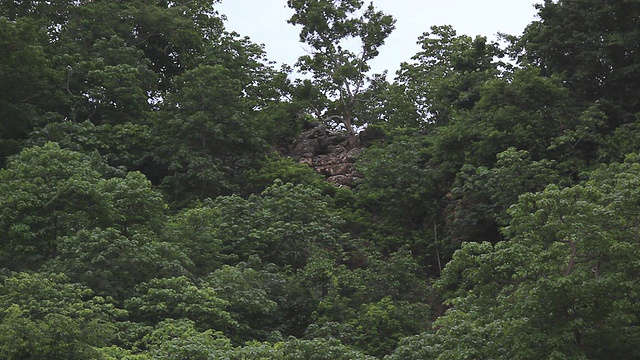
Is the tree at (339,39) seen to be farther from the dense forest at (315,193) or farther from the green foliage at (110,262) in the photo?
the green foliage at (110,262)

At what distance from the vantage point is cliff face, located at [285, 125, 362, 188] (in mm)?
29422

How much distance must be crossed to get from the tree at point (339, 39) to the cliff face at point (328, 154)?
652 millimetres

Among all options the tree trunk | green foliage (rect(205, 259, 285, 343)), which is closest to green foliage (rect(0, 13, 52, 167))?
green foliage (rect(205, 259, 285, 343))

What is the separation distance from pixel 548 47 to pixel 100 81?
516 inches

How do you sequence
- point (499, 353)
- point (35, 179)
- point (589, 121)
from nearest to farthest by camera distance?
point (499, 353) → point (35, 179) → point (589, 121)

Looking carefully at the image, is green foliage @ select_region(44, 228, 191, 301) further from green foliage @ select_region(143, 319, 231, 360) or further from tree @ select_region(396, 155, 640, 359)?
tree @ select_region(396, 155, 640, 359)

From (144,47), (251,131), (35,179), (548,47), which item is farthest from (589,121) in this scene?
(144,47)

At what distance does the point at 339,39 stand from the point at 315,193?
11688mm

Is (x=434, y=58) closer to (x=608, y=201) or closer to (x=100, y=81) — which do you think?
(x=100, y=81)

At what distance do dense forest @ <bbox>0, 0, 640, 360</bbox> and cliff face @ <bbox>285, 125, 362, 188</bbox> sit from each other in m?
0.37

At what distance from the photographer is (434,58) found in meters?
34.0

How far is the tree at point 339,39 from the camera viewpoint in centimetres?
3212

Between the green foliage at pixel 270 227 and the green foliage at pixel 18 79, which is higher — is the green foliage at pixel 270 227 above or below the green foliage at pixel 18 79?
below

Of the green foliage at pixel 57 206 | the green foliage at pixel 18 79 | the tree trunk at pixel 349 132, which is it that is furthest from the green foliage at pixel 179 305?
the tree trunk at pixel 349 132
